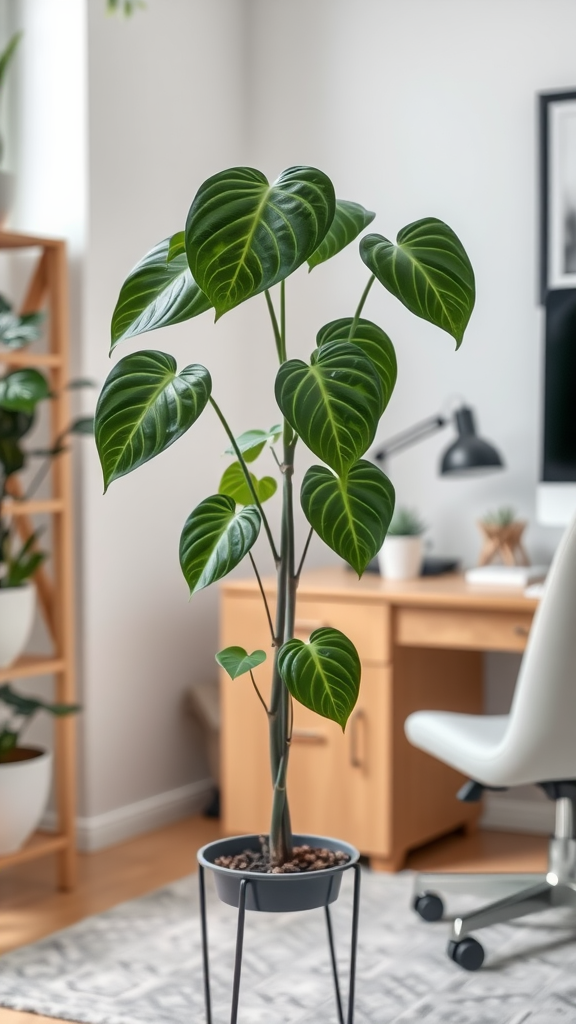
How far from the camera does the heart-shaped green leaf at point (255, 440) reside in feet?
6.19

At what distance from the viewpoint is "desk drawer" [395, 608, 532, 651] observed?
296 centimetres

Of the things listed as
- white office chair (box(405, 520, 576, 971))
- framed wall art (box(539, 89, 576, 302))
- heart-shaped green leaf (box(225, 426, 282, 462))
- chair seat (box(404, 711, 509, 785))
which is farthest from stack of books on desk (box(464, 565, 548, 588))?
heart-shaped green leaf (box(225, 426, 282, 462))

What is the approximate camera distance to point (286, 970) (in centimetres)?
250

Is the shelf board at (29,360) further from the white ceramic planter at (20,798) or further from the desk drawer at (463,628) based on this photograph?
the desk drawer at (463,628)

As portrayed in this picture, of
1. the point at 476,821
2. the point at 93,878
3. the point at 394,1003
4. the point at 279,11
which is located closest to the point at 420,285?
the point at 394,1003

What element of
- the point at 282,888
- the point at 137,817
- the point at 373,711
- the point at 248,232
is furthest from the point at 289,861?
the point at 137,817

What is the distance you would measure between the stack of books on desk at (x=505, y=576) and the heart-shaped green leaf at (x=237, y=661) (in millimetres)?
1419

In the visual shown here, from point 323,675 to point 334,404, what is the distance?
35cm

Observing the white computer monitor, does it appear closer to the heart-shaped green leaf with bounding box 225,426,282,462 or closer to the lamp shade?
the lamp shade

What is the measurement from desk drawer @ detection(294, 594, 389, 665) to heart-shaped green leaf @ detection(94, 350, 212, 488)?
1.48 m

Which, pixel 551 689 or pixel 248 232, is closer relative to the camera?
pixel 248 232

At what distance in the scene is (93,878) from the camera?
312cm

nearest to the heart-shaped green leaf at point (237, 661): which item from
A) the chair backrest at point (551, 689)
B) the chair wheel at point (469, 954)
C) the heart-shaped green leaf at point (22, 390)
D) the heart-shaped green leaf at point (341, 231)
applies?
the heart-shaped green leaf at point (341, 231)

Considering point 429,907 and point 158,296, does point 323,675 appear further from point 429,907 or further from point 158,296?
point 429,907
